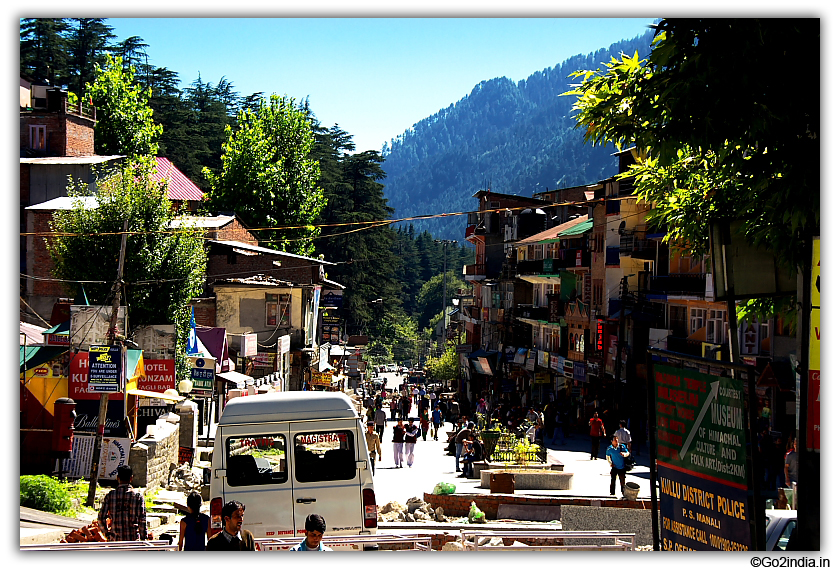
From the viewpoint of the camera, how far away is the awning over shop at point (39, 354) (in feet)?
69.1

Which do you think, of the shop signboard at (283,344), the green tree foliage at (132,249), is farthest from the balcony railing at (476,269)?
the green tree foliage at (132,249)

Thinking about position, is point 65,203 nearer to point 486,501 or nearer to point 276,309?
point 276,309

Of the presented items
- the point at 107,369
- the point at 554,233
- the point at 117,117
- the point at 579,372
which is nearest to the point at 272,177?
the point at 117,117

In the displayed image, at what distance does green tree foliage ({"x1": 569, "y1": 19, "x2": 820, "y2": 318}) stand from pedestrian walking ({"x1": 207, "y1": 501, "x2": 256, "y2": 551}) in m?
5.65

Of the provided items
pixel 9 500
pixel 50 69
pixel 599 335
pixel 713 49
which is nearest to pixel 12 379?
pixel 9 500

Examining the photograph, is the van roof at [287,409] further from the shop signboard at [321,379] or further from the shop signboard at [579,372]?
the shop signboard at [321,379]

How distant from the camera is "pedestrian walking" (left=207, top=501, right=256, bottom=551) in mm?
8617

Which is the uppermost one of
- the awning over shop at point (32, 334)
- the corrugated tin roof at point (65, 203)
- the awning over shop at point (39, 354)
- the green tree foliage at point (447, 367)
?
the corrugated tin roof at point (65, 203)

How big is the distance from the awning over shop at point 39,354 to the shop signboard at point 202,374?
10246mm

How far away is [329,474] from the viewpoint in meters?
12.1

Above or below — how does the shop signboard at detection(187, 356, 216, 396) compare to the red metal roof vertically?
below

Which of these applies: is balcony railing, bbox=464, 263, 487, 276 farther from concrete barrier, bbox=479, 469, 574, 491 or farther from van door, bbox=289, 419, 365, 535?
van door, bbox=289, 419, 365, 535

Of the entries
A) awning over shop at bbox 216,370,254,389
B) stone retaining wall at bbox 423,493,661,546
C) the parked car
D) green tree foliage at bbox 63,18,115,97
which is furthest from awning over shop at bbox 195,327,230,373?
green tree foliage at bbox 63,18,115,97

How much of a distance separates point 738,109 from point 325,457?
6558mm
